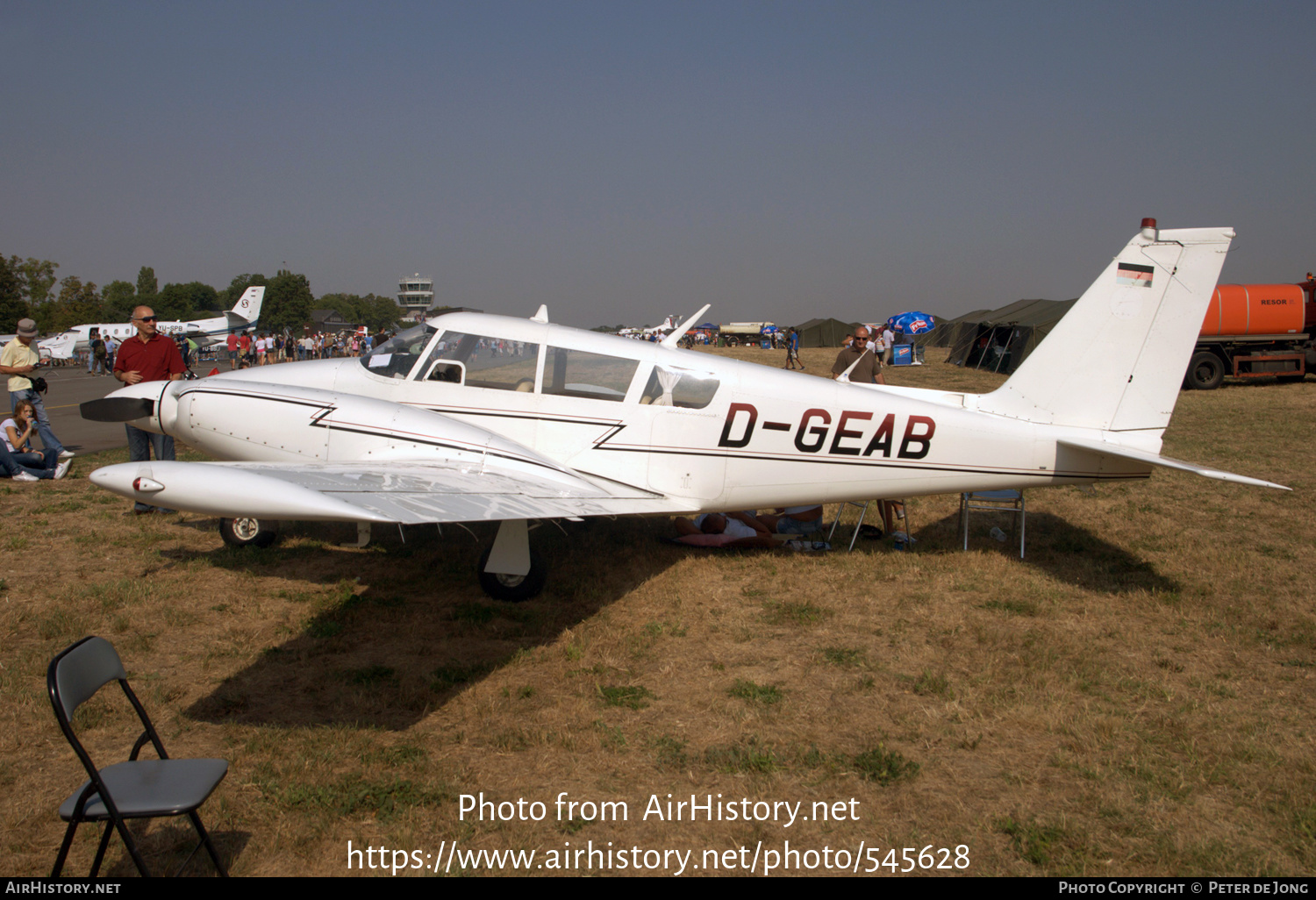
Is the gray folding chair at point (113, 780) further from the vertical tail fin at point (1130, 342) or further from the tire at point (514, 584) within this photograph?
the vertical tail fin at point (1130, 342)

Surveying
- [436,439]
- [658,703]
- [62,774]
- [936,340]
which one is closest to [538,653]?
[658,703]

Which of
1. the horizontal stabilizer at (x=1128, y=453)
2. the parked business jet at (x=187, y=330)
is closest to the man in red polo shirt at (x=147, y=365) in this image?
the horizontal stabilizer at (x=1128, y=453)

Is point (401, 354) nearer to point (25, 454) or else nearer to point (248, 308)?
Answer: point (25, 454)

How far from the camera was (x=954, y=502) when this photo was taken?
10.3 m

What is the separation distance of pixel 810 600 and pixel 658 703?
7.16ft

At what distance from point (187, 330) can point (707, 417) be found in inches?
2117

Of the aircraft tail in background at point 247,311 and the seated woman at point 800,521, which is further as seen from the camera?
the aircraft tail in background at point 247,311

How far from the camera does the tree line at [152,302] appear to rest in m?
78.3

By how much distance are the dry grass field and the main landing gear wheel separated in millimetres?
119

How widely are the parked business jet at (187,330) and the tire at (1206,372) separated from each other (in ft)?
166

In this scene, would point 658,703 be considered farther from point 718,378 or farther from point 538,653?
point 718,378

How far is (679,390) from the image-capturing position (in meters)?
6.62

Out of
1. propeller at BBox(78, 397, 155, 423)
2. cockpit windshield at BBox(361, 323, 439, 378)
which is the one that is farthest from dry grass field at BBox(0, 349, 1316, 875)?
cockpit windshield at BBox(361, 323, 439, 378)

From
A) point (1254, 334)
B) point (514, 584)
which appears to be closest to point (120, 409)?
point (514, 584)
